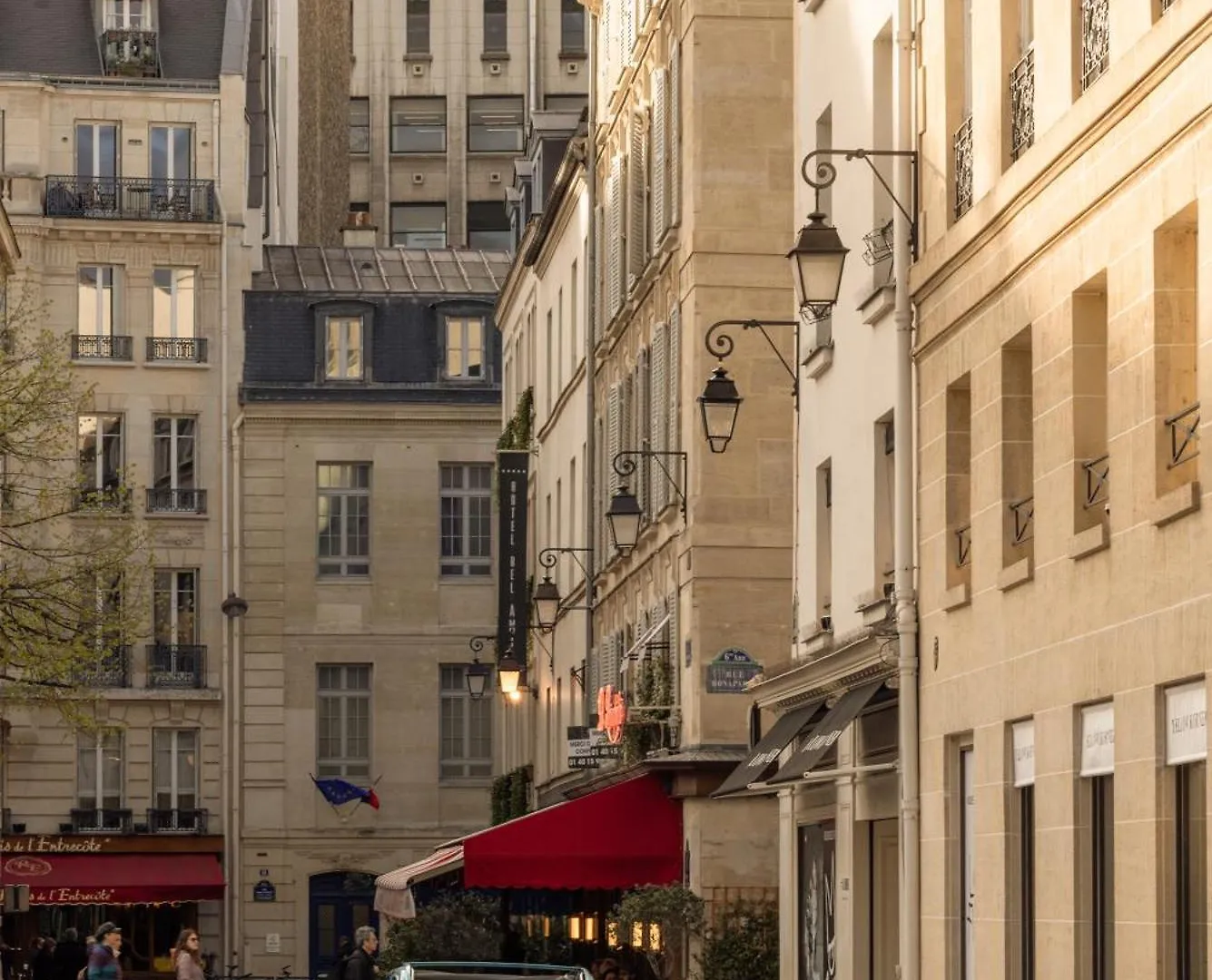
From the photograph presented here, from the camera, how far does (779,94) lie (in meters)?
28.9

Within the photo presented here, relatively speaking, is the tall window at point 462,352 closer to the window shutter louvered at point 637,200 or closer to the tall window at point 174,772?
the tall window at point 174,772

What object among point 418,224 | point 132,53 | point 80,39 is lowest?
point 132,53

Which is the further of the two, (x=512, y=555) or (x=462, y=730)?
(x=462, y=730)

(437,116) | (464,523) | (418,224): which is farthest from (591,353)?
(418,224)

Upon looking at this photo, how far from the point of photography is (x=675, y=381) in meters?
30.1

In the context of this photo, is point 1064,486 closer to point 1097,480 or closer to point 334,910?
point 1097,480

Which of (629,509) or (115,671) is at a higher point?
(629,509)

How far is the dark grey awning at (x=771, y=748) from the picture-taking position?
22984 millimetres

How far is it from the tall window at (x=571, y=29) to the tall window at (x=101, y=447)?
23.9 m

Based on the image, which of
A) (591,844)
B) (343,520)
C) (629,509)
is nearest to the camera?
(629,509)

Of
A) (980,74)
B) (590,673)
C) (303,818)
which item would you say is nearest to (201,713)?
(303,818)

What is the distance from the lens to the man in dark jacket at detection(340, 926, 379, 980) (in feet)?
79.4

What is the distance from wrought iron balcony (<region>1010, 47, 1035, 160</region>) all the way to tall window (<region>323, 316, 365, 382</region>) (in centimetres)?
4273

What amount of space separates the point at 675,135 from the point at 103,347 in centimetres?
2983
